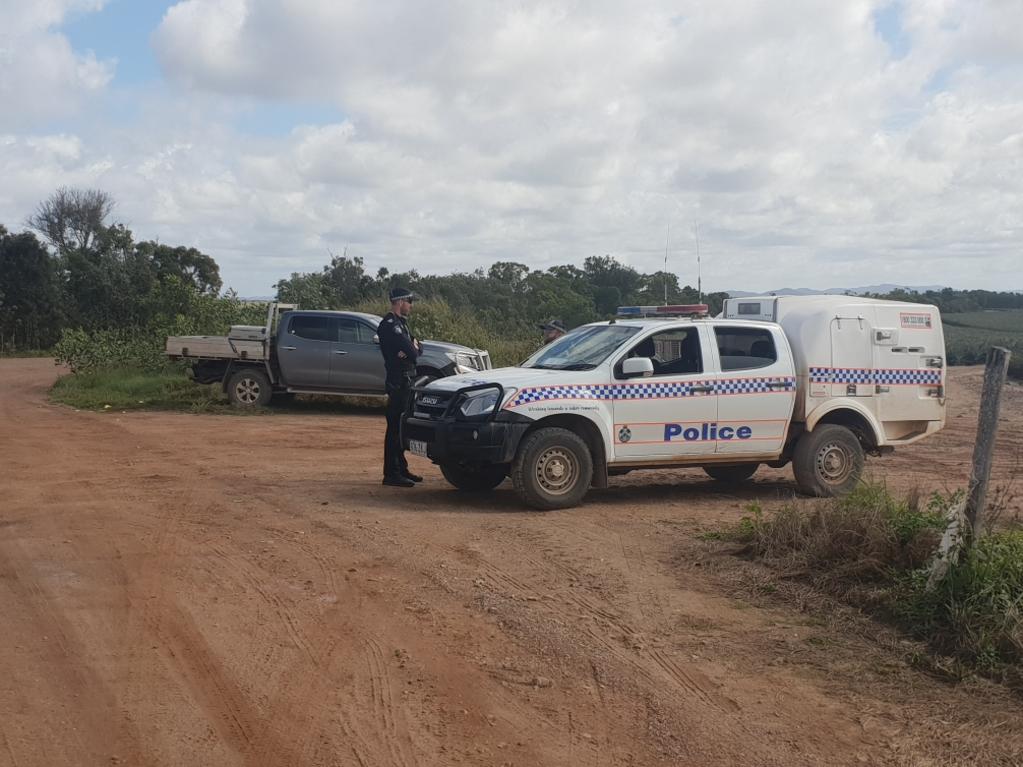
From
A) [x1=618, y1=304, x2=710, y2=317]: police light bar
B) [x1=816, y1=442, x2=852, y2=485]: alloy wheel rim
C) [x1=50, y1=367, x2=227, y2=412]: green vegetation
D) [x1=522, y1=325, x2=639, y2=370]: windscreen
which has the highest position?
[x1=618, y1=304, x2=710, y2=317]: police light bar

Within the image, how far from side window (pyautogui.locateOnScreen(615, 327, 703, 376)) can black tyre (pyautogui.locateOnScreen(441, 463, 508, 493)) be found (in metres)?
1.87

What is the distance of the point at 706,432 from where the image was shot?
1022 centimetres

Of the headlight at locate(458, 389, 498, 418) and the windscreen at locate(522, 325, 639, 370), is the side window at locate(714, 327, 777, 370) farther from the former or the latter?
the headlight at locate(458, 389, 498, 418)

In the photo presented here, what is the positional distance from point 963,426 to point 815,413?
28.9ft

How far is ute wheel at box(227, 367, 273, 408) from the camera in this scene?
19.0 meters

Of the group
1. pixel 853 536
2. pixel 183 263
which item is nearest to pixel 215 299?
pixel 853 536

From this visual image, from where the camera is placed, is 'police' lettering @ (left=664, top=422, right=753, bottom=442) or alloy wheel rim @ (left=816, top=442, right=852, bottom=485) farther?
alloy wheel rim @ (left=816, top=442, right=852, bottom=485)

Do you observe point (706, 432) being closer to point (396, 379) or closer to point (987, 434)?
point (396, 379)

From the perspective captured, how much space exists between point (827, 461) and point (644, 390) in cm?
219

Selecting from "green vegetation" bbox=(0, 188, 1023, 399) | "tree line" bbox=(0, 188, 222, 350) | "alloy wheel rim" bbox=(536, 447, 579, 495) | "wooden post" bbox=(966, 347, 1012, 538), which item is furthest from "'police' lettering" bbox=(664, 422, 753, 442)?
"tree line" bbox=(0, 188, 222, 350)

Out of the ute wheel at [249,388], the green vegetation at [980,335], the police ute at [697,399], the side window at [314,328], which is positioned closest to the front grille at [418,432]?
the police ute at [697,399]

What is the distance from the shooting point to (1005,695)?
17.3ft

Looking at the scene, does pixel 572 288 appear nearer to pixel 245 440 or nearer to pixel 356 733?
pixel 245 440

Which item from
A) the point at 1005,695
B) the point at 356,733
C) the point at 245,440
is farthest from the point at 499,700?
the point at 245,440
